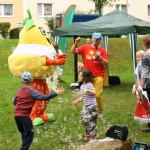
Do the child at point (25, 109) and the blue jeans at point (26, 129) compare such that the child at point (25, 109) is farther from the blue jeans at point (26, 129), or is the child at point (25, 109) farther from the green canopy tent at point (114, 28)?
the green canopy tent at point (114, 28)

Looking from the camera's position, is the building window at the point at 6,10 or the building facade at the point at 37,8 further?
the building window at the point at 6,10

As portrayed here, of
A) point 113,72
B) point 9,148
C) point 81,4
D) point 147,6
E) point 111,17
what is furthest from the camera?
point 147,6

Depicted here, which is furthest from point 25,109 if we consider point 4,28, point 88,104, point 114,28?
point 4,28

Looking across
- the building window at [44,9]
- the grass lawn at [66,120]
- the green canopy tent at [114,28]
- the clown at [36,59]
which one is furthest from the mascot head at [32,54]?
the building window at [44,9]

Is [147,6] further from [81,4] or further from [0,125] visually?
[0,125]

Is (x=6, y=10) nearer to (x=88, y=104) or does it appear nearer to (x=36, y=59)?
(x=36, y=59)

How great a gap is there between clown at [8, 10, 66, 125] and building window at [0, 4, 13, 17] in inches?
1186

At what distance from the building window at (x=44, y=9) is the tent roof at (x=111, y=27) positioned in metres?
24.6

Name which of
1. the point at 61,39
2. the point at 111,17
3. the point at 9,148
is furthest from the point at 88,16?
the point at 9,148

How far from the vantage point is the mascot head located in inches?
331

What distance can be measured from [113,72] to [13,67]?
11575mm

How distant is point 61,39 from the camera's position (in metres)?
16.0

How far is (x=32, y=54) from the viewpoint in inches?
332

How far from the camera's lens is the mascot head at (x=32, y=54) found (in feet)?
27.6
